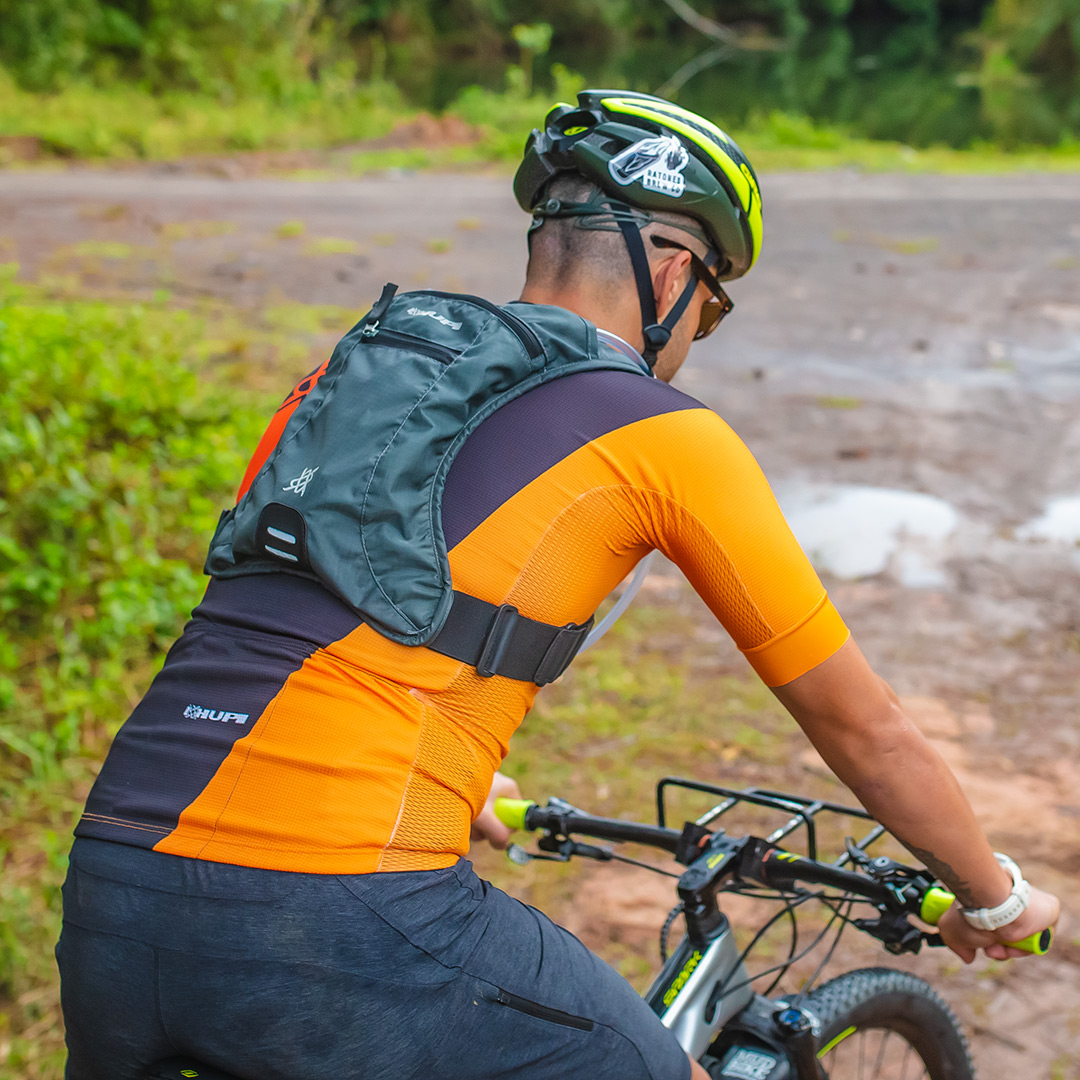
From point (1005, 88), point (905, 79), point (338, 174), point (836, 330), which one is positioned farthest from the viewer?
point (905, 79)

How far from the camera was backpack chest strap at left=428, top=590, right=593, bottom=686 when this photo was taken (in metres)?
1.58

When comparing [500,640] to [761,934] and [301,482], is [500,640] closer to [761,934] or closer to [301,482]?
[301,482]

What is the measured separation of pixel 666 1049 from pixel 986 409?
719cm

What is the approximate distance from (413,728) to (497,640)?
18cm

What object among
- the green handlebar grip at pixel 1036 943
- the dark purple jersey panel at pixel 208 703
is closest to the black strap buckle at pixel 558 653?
the dark purple jersey panel at pixel 208 703

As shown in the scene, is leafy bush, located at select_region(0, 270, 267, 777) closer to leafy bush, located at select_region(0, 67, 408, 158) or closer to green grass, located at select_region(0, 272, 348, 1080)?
green grass, located at select_region(0, 272, 348, 1080)

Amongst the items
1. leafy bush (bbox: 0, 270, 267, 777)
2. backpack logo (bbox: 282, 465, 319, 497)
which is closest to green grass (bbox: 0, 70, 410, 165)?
leafy bush (bbox: 0, 270, 267, 777)

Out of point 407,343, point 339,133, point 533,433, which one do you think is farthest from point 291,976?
point 339,133

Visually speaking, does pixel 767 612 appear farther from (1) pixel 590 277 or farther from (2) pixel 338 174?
(2) pixel 338 174

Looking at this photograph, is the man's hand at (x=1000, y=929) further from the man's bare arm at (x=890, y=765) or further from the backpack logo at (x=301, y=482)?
the backpack logo at (x=301, y=482)

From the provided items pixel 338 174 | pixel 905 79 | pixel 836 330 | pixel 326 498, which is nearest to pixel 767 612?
pixel 326 498

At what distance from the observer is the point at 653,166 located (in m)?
2.19

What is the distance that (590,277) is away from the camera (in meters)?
2.12

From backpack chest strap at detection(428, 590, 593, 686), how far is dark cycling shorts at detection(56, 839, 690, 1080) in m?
0.31
